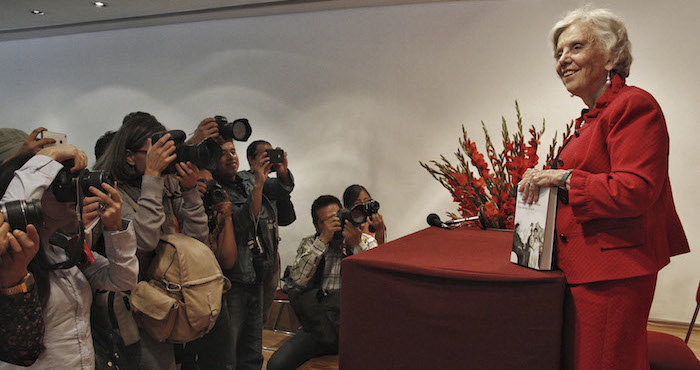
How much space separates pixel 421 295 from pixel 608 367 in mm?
358

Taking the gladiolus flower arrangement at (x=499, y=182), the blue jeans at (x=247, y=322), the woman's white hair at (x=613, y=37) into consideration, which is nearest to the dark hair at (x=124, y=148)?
Answer: the blue jeans at (x=247, y=322)

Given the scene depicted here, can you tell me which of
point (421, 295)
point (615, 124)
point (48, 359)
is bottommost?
point (48, 359)

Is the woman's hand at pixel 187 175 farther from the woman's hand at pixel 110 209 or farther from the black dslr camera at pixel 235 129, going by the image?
the woman's hand at pixel 110 209

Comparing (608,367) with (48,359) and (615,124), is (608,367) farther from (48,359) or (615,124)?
(48,359)

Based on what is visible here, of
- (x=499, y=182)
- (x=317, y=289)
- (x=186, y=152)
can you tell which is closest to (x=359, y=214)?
(x=317, y=289)

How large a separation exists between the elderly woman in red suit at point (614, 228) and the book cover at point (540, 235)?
1.0 inches

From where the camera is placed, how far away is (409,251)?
119 cm

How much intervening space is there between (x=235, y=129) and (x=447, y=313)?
140 centimetres

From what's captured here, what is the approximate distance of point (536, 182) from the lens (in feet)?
3.40

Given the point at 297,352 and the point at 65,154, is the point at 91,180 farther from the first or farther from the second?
the point at 297,352

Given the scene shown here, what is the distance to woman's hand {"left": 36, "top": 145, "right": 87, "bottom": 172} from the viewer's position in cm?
130

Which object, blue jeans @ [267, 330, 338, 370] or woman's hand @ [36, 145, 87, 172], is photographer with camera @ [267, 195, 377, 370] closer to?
blue jeans @ [267, 330, 338, 370]

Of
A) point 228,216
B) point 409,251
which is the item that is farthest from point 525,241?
point 228,216

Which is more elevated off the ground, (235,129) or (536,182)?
(235,129)
